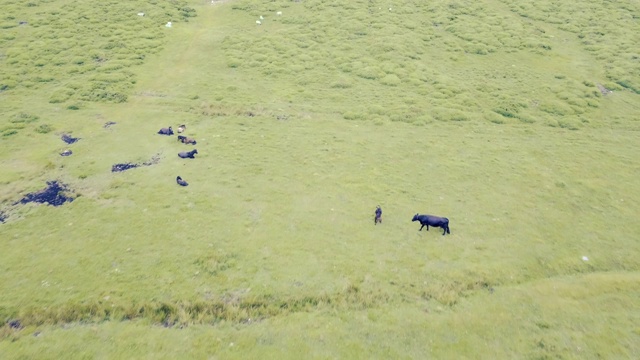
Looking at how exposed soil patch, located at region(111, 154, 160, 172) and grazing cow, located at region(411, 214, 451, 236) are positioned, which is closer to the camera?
grazing cow, located at region(411, 214, 451, 236)

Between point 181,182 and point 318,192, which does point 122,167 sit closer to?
point 181,182

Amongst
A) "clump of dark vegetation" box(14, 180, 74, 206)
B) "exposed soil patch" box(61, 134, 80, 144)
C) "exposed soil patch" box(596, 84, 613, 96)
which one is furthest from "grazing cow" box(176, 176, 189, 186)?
"exposed soil patch" box(596, 84, 613, 96)

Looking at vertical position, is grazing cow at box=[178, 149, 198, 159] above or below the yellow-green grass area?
below

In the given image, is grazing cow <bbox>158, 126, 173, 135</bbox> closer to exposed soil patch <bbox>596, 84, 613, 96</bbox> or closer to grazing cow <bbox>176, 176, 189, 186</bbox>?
grazing cow <bbox>176, 176, 189, 186</bbox>

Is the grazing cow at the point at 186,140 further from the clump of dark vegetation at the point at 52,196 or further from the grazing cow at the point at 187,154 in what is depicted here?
the clump of dark vegetation at the point at 52,196

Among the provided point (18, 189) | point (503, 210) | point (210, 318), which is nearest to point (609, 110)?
point (503, 210)

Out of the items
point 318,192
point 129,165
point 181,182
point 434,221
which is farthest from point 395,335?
point 129,165

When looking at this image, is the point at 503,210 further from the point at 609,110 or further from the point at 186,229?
the point at 609,110

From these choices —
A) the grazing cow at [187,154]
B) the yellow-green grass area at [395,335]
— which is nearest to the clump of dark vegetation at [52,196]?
the grazing cow at [187,154]
